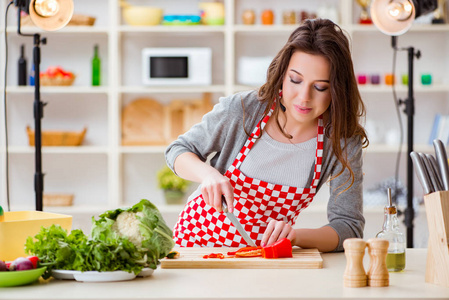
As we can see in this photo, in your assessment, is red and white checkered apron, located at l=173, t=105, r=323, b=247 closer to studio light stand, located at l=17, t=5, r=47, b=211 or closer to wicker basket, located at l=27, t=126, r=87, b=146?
studio light stand, located at l=17, t=5, r=47, b=211

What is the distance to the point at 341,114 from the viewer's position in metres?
1.96

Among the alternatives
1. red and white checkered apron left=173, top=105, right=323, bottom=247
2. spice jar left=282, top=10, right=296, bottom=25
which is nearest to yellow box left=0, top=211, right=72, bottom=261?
red and white checkered apron left=173, top=105, right=323, bottom=247

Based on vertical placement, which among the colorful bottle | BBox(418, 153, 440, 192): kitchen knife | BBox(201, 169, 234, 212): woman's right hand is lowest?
BBox(201, 169, 234, 212): woman's right hand

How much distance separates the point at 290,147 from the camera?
2098 mm

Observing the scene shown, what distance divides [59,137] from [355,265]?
3700 mm

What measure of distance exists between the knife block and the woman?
493 millimetres

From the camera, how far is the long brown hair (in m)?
1.90

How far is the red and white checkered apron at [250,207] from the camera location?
6.79ft

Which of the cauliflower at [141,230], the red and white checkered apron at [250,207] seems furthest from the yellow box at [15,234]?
the red and white checkered apron at [250,207]

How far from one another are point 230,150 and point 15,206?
10.2 ft

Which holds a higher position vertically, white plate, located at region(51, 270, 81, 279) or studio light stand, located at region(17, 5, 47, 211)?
studio light stand, located at region(17, 5, 47, 211)

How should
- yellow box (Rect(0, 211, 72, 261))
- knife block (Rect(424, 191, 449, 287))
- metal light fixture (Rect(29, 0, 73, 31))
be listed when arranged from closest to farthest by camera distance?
1. knife block (Rect(424, 191, 449, 287))
2. yellow box (Rect(0, 211, 72, 261))
3. metal light fixture (Rect(29, 0, 73, 31))

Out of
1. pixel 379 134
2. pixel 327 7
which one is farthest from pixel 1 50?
pixel 379 134

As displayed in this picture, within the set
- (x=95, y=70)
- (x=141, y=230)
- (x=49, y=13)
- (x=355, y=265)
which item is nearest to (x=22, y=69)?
(x=95, y=70)
